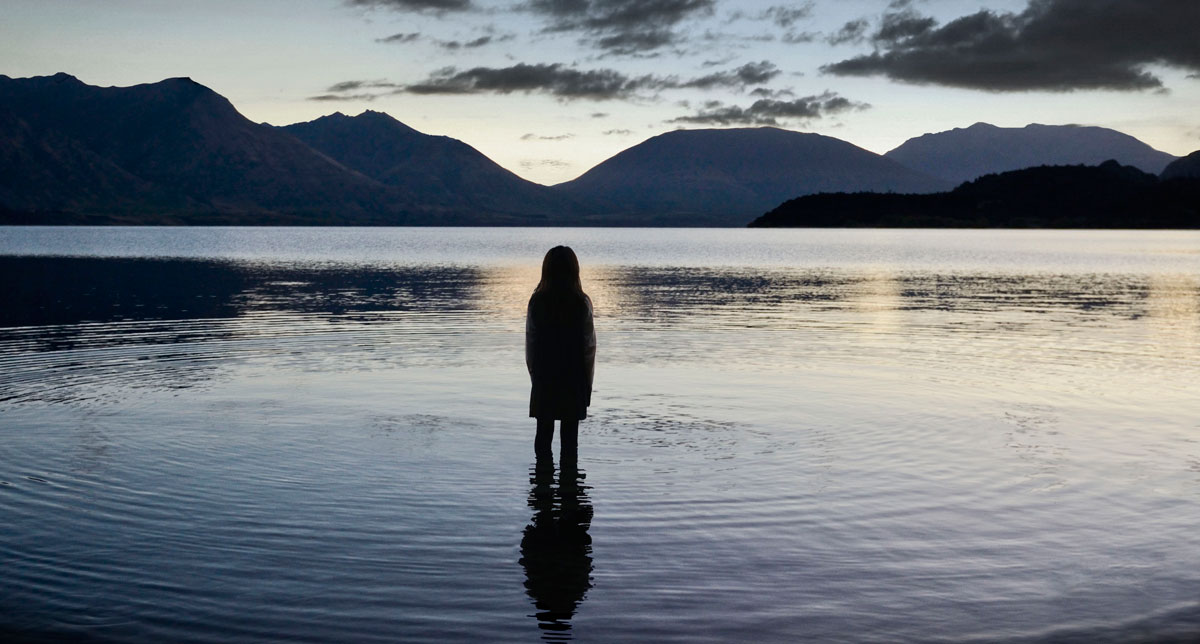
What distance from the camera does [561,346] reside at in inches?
487

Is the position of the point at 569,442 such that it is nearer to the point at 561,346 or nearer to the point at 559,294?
the point at 561,346

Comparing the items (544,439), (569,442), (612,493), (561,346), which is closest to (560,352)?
(561,346)

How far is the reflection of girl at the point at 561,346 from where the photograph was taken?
1212 centimetres

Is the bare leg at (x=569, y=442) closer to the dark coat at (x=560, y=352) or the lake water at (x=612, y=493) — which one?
the dark coat at (x=560, y=352)

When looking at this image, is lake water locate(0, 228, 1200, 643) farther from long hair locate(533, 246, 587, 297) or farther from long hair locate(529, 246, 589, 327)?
long hair locate(533, 246, 587, 297)

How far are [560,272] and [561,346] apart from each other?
3.12ft

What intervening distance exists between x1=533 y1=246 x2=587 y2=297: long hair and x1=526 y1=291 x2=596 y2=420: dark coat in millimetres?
86

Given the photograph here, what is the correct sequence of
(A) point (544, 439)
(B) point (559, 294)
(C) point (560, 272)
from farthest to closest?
1. (A) point (544, 439)
2. (B) point (559, 294)
3. (C) point (560, 272)

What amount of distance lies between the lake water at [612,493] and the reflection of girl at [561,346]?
3.01 ft

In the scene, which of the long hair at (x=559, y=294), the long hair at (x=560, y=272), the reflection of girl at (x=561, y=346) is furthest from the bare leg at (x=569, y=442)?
the long hair at (x=560, y=272)

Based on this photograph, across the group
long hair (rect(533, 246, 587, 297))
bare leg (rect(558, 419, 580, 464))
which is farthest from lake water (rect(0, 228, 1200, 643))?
long hair (rect(533, 246, 587, 297))

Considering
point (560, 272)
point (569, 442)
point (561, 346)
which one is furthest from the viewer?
point (569, 442)

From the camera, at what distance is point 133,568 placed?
9.09 metres

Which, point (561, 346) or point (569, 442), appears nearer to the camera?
point (561, 346)
